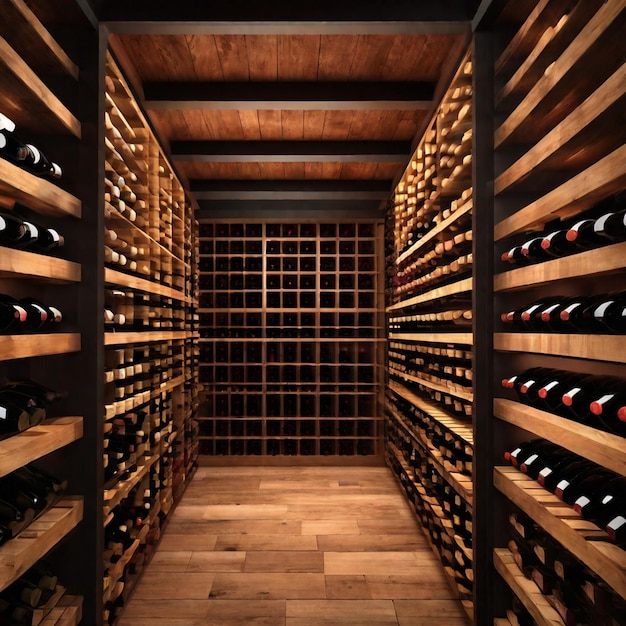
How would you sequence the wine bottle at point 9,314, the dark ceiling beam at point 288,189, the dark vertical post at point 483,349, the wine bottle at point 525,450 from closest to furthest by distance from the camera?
the wine bottle at point 9,314 < the wine bottle at point 525,450 < the dark vertical post at point 483,349 < the dark ceiling beam at point 288,189

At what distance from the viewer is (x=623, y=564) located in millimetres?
1232

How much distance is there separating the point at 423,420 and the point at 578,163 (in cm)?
201

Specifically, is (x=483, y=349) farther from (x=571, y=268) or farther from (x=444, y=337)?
(x=571, y=268)

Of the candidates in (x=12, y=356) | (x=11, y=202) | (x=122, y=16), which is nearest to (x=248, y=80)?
(x=122, y=16)

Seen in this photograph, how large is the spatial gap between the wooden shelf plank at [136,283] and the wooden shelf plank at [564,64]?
1667 millimetres

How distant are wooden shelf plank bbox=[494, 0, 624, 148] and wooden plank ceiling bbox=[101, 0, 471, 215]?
60 cm

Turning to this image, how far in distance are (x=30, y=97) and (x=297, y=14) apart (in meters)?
1.11

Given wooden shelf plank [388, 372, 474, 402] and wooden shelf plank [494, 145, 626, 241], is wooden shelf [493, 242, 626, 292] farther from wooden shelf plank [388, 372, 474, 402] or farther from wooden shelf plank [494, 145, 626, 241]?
wooden shelf plank [388, 372, 474, 402]

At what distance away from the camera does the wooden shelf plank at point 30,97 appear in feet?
5.17

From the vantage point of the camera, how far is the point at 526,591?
5.82 feet

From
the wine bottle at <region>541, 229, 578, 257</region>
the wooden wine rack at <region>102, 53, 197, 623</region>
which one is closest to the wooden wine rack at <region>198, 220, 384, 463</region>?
the wooden wine rack at <region>102, 53, 197, 623</region>

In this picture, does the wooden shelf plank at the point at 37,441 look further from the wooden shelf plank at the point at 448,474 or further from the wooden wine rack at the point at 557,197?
the wooden shelf plank at the point at 448,474

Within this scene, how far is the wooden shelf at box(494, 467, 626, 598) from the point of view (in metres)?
1.25

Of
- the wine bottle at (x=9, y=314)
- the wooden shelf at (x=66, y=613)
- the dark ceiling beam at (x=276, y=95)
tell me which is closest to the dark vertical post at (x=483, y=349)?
the dark ceiling beam at (x=276, y=95)
